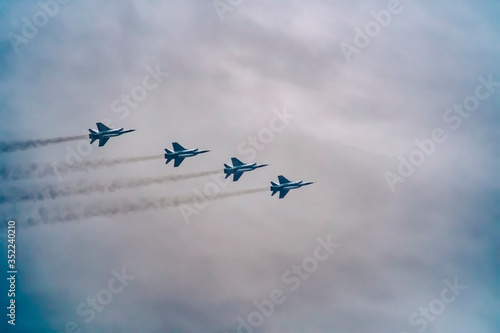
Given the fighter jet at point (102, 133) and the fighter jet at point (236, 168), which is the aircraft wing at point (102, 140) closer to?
the fighter jet at point (102, 133)

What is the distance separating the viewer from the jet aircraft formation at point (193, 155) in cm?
15362

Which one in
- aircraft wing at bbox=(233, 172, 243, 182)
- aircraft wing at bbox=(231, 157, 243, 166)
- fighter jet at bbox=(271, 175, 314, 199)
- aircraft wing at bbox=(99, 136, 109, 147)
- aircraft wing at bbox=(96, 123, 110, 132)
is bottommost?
fighter jet at bbox=(271, 175, 314, 199)

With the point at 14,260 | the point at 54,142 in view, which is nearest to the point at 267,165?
the point at 54,142

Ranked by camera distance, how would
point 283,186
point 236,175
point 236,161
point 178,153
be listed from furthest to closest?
point 283,186 < point 236,175 < point 236,161 < point 178,153

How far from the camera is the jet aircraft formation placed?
15362cm

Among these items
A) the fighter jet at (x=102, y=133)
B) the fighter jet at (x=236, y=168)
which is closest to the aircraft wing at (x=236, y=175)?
the fighter jet at (x=236, y=168)

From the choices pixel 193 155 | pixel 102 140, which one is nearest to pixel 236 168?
pixel 193 155

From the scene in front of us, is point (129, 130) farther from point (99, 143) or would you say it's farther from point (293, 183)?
point (293, 183)

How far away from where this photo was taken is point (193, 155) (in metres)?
161

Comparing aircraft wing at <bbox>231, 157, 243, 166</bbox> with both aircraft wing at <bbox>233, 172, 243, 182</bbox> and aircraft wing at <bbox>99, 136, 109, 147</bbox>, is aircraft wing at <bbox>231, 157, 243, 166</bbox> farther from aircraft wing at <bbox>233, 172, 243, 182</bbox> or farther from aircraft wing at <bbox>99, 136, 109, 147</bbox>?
aircraft wing at <bbox>99, 136, 109, 147</bbox>

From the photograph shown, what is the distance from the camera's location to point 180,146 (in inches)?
6265

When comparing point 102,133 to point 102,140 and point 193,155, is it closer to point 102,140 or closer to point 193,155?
point 102,140

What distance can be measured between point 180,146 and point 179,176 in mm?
6644

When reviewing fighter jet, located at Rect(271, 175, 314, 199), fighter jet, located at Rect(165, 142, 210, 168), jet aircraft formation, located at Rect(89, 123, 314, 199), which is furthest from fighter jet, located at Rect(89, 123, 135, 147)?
fighter jet, located at Rect(271, 175, 314, 199)
